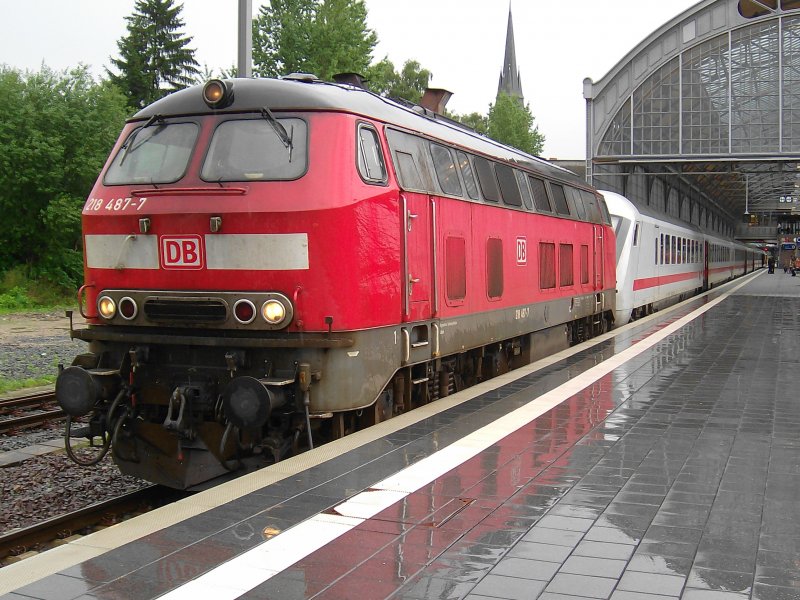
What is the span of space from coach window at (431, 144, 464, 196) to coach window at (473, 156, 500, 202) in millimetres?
788

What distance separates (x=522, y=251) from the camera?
1143 cm

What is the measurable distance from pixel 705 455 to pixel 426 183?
3630 millimetres

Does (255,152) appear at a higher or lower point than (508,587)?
higher

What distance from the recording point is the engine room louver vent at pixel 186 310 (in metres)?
6.86

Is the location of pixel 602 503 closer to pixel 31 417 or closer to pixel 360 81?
pixel 360 81

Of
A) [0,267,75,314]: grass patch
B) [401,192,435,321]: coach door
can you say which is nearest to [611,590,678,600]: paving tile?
[401,192,435,321]: coach door

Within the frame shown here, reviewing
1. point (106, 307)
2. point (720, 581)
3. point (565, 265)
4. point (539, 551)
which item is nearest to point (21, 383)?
point (106, 307)

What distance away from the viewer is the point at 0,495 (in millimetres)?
7711

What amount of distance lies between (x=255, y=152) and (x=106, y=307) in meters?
1.89

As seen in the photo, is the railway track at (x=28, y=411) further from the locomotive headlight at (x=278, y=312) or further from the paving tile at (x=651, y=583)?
the paving tile at (x=651, y=583)

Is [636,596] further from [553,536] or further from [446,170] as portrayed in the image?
[446,170]

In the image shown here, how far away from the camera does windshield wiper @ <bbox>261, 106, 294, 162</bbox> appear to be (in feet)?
23.2

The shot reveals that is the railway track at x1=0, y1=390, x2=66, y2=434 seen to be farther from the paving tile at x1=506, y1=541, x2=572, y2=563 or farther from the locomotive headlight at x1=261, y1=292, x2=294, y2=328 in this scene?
the paving tile at x1=506, y1=541, x2=572, y2=563

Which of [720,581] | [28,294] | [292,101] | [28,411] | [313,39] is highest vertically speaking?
[313,39]
